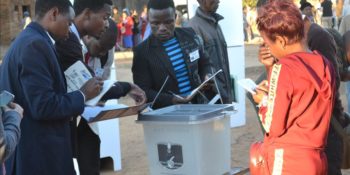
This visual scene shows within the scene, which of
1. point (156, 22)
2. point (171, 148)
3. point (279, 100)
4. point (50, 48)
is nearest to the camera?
point (279, 100)

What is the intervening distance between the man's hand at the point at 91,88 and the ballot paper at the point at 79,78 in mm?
32

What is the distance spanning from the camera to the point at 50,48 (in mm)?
3180

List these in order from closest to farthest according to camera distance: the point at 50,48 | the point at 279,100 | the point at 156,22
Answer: the point at 279,100, the point at 50,48, the point at 156,22

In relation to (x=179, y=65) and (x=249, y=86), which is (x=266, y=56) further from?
(x=179, y=65)

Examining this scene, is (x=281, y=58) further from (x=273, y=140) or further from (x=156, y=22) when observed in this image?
(x=156, y=22)

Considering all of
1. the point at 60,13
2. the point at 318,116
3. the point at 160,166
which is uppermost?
the point at 60,13

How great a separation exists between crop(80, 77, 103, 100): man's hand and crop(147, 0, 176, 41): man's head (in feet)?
3.29

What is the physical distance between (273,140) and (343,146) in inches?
42.5

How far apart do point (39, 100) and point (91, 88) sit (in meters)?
0.36

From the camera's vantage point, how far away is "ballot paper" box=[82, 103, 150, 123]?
3.46 metres

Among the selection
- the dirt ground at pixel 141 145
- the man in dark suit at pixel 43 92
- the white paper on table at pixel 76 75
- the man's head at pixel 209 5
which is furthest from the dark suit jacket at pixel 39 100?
the dirt ground at pixel 141 145

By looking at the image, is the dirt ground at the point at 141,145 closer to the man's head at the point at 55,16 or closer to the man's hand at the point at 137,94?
the man's hand at the point at 137,94

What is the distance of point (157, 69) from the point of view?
167 inches

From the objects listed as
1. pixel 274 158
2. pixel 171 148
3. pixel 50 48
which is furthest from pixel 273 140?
pixel 50 48
